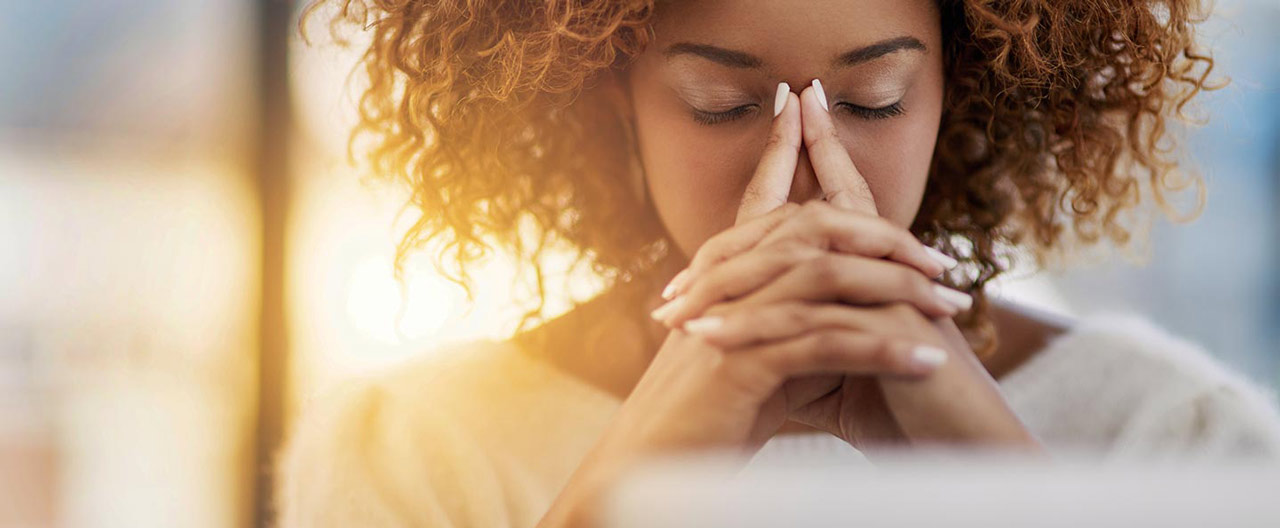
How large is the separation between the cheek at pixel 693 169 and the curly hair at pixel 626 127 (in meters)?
0.07

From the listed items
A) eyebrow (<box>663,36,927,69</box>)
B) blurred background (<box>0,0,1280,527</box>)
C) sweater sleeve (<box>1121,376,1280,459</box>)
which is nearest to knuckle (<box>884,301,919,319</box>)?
eyebrow (<box>663,36,927,69</box>)

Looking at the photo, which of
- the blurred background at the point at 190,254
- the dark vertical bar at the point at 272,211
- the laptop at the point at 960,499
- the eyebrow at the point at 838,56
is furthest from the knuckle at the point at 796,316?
the dark vertical bar at the point at 272,211

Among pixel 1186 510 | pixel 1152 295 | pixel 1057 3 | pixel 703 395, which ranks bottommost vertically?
pixel 1152 295

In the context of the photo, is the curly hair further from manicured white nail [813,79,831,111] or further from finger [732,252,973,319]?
finger [732,252,973,319]

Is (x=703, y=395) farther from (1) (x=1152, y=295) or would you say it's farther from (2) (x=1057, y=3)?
(1) (x=1152, y=295)

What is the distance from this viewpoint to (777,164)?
2.36 feet

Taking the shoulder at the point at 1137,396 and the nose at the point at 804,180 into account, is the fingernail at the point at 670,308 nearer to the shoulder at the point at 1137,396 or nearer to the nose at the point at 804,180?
the nose at the point at 804,180

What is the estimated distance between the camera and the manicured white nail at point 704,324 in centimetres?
63

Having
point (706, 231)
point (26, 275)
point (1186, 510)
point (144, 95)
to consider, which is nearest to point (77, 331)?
point (26, 275)

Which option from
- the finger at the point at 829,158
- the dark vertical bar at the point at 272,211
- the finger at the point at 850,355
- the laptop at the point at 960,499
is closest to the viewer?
the laptop at the point at 960,499

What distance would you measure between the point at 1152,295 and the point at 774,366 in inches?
45.3

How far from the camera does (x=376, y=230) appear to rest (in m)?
1.22

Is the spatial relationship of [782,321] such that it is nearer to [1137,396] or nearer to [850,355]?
[850,355]

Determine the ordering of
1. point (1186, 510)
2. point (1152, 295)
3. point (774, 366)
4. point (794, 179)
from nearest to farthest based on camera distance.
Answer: point (1186, 510)
point (774, 366)
point (794, 179)
point (1152, 295)
